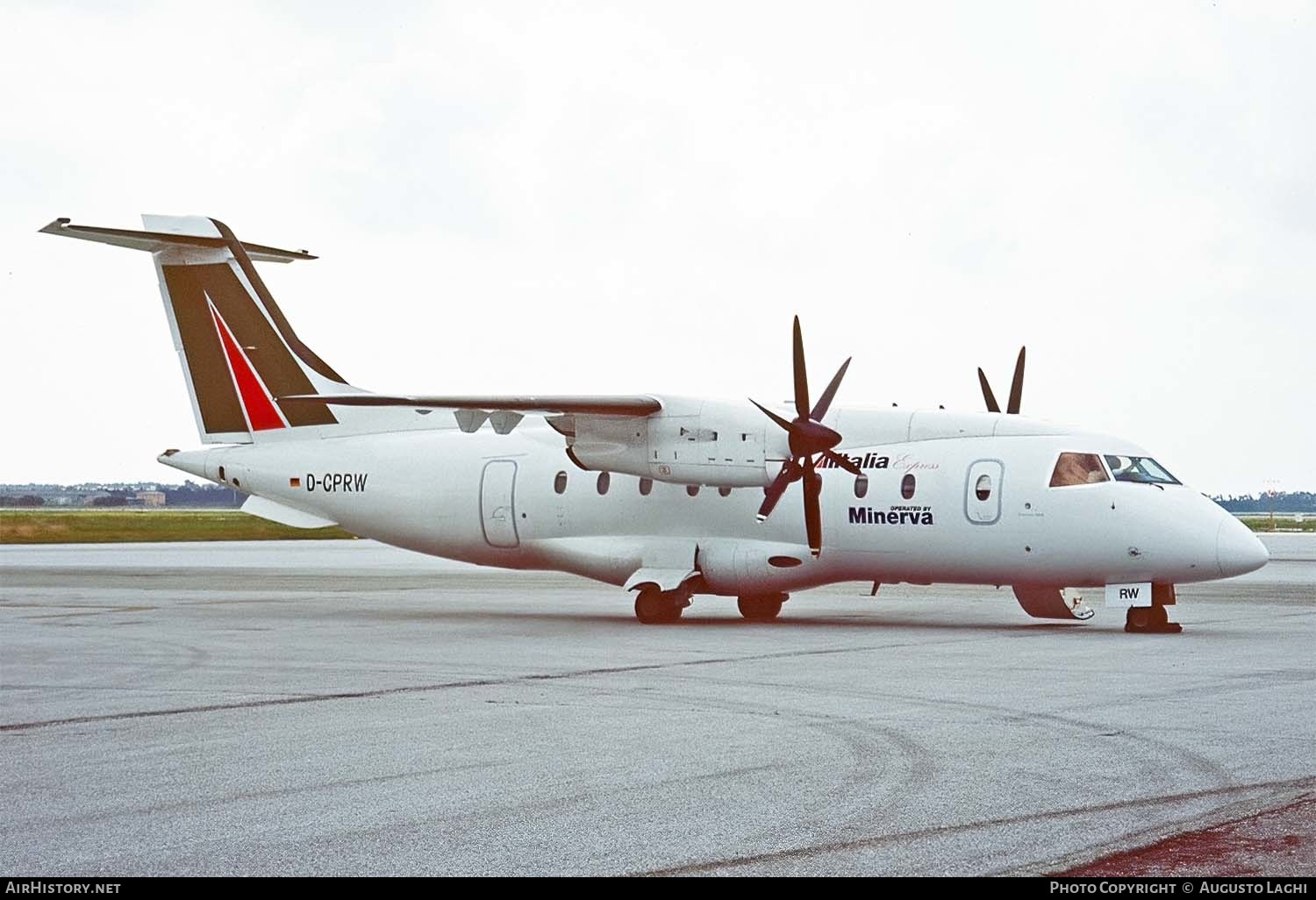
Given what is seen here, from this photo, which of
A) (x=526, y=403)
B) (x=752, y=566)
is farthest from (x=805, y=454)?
(x=526, y=403)

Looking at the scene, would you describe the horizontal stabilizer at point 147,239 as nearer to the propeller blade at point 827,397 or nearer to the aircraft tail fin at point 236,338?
the aircraft tail fin at point 236,338

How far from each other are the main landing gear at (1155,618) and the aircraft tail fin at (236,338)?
51.1 ft

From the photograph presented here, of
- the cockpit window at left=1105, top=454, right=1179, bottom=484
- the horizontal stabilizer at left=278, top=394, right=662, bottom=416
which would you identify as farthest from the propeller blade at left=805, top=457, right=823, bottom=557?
the cockpit window at left=1105, top=454, right=1179, bottom=484

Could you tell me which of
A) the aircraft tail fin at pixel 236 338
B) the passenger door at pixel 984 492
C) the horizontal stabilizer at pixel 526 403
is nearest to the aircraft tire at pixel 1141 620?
the passenger door at pixel 984 492

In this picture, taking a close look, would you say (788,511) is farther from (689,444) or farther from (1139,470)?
(1139,470)

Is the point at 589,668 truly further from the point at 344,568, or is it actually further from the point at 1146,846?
the point at 344,568

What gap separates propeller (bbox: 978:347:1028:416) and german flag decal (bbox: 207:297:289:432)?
1345 centimetres

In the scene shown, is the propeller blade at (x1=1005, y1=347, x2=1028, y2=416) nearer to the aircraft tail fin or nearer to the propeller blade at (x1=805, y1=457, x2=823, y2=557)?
the propeller blade at (x1=805, y1=457, x2=823, y2=557)

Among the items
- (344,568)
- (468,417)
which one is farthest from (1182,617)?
(344,568)

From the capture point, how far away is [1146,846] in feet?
26.8

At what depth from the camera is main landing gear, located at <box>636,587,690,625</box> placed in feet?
84.8

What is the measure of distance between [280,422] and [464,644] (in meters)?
10.7

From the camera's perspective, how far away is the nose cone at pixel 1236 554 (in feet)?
72.7

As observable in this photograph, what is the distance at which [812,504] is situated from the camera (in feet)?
78.0
